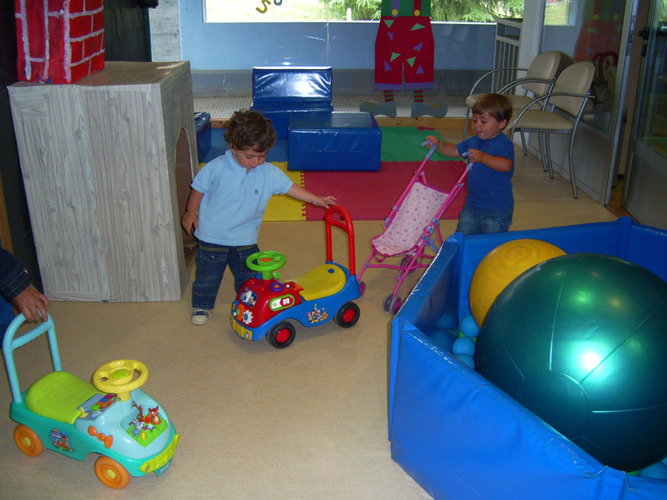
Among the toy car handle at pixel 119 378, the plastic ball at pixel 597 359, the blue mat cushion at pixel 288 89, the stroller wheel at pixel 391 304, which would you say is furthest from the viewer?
the blue mat cushion at pixel 288 89

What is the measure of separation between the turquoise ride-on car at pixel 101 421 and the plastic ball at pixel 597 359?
53.4 inches

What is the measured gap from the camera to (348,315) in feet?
12.0

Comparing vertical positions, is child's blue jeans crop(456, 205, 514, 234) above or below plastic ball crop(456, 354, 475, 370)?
above

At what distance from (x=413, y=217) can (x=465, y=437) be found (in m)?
2.08

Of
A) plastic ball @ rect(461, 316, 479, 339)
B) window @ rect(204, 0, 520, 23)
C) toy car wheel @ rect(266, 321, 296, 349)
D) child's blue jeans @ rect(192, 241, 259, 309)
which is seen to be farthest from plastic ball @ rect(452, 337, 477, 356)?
window @ rect(204, 0, 520, 23)

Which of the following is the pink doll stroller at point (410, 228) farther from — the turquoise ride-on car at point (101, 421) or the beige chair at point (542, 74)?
the beige chair at point (542, 74)

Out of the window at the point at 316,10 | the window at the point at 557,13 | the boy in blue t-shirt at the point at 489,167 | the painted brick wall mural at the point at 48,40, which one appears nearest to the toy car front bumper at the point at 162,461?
the painted brick wall mural at the point at 48,40

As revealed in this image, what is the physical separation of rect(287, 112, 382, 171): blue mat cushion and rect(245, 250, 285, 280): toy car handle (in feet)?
10.1

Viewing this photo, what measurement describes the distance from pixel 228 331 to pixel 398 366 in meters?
1.43

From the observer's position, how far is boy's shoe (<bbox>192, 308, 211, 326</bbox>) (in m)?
3.68

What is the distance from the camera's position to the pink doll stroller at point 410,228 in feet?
12.7

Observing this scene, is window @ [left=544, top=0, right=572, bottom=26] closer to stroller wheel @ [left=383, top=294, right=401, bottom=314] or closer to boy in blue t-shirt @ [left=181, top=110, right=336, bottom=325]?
stroller wheel @ [left=383, top=294, right=401, bottom=314]

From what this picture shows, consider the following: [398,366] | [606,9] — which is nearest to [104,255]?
[398,366]

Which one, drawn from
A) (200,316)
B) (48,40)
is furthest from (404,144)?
(48,40)
